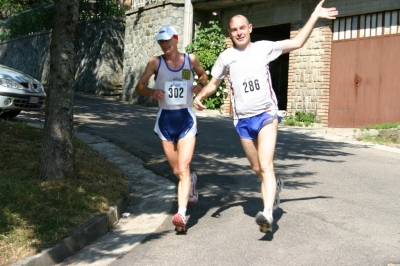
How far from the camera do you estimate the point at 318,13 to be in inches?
224

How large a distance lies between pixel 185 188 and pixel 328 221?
1.47 metres

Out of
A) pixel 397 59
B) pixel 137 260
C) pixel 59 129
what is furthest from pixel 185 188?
pixel 397 59

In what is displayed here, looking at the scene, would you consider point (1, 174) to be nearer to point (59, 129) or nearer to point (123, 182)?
point (59, 129)

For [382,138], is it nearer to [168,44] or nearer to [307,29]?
[307,29]

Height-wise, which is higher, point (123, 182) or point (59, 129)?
point (59, 129)

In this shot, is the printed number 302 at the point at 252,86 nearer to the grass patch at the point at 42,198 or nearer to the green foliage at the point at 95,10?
the grass patch at the point at 42,198

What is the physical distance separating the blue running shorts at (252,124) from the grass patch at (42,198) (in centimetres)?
168

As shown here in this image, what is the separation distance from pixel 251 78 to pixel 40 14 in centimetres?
2791

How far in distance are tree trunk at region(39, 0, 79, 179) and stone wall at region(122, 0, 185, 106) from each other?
1418 cm

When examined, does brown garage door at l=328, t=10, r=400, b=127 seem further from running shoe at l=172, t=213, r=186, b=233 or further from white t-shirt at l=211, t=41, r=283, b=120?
running shoe at l=172, t=213, r=186, b=233

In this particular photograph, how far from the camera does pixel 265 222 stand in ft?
16.9

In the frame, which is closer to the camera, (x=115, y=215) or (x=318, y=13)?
(x=318, y=13)

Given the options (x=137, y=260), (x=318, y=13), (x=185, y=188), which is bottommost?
(x=137, y=260)

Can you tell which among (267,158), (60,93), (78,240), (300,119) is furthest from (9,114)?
(300,119)
